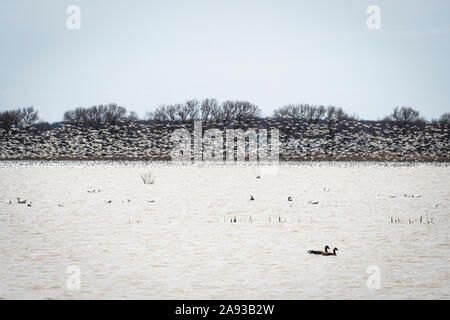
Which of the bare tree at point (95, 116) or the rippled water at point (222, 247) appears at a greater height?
the bare tree at point (95, 116)

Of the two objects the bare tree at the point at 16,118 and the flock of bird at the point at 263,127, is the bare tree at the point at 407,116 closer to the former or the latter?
the flock of bird at the point at 263,127

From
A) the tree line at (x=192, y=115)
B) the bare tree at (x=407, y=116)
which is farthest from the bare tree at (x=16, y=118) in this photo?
the bare tree at (x=407, y=116)

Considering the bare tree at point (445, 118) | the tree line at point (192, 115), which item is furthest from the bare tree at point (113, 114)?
the bare tree at point (445, 118)

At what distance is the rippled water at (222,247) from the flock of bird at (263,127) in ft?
175

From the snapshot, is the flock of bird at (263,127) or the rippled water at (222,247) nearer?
the rippled water at (222,247)

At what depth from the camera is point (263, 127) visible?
304ft

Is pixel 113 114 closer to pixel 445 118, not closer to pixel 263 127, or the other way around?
pixel 263 127

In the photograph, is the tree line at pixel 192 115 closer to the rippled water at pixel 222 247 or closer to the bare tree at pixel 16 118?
the bare tree at pixel 16 118

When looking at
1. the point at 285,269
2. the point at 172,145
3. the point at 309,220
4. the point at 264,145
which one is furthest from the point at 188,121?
the point at 285,269

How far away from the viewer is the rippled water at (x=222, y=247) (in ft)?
27.0

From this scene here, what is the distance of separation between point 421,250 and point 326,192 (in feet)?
41.3

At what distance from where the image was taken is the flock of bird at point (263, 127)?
77.1 meters

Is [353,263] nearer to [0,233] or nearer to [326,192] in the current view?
[0,233]
